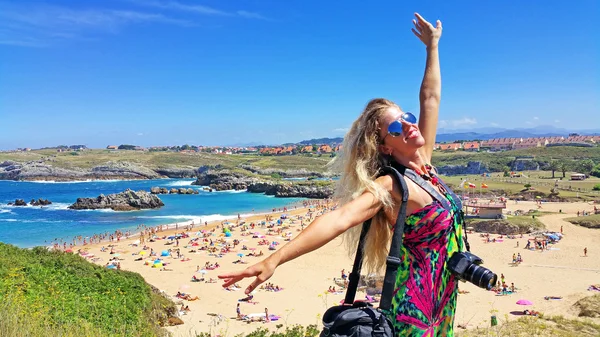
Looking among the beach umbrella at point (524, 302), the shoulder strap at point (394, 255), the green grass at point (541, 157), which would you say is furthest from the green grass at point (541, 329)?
the green grass at point (541, 157)

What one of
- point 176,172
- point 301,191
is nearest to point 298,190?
point 301,191

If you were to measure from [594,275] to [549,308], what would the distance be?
273 inches

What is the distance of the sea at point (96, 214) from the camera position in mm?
34062

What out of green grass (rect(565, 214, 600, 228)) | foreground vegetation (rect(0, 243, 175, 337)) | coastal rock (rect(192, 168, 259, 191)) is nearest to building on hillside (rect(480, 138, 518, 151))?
coastal rock (rect(192, 168, 259, 191))

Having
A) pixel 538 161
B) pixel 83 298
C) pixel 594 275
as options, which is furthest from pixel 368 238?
pixel 538 161

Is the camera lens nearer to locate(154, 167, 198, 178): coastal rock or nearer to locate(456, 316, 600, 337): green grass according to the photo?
locate(456, 316, 600, 337): green grass

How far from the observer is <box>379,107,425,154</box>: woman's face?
1.83m

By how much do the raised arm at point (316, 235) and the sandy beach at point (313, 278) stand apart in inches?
285

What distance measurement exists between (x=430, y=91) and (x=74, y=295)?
655 centimetres

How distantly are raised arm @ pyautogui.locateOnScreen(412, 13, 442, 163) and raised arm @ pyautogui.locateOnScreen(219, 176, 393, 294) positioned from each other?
2.93 feet

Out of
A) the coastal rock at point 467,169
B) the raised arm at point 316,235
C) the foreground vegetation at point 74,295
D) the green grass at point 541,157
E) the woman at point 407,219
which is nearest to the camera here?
the raised arm at point 316,235

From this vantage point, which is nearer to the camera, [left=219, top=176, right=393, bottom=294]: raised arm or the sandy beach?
[left=219, top=176, right=393, bottom=294]: raised arm

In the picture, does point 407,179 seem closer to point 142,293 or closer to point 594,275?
point 142,293

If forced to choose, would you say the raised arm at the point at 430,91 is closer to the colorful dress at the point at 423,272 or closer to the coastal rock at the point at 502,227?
the colorful dress at the point at 423,272
